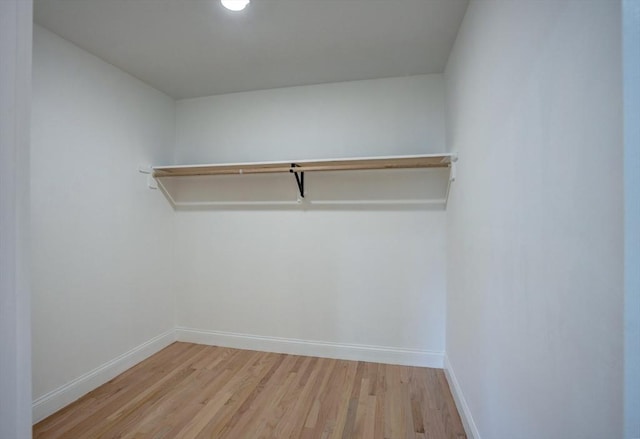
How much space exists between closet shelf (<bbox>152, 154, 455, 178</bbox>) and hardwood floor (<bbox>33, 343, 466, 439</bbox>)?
5.35 feet

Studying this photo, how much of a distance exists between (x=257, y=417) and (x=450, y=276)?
5.40 feet

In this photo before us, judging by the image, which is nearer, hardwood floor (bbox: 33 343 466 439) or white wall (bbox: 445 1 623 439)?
white wall (bbox: 445 1 623 439)

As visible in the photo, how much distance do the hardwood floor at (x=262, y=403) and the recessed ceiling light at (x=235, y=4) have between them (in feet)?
7.85

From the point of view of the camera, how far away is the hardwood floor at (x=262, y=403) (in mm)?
1701

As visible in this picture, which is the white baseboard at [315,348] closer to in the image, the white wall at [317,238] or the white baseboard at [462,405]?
the white wall at [317,238]

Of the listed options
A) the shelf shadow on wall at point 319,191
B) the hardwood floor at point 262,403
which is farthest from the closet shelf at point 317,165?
the hardwood floor at point 262,403

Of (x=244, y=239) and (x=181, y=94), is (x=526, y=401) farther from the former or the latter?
(x=181, y=94)

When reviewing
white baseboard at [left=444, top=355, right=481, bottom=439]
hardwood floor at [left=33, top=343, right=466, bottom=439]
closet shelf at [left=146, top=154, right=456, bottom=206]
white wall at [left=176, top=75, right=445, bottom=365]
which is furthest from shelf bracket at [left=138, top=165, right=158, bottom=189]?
white baseboard at [left=444, top=355, right=481, bottom=439]

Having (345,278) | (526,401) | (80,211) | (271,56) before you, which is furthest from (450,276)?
(80,211)

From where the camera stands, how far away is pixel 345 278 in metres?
2.57

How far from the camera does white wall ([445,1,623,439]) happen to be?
1.92ft

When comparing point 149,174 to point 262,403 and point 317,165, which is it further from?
point 262,403

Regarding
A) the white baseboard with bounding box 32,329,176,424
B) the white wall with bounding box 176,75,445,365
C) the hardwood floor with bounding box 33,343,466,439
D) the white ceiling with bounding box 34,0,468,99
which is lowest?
the hardwood floor with bounding box 33,343,466,439

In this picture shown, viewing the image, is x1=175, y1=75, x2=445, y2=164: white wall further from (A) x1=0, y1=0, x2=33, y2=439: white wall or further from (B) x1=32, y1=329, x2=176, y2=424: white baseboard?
(A) x1=0, y1=0, x2=33, y2=439: white wall
